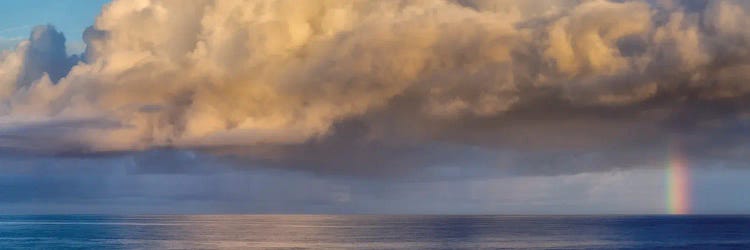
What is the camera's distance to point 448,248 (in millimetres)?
142000

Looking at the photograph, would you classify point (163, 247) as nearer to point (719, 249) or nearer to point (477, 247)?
point (477, 247)

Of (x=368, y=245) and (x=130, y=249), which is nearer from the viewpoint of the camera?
(x=130, y=249)

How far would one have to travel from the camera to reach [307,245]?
148 meters

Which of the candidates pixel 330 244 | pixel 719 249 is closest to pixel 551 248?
pixel 719 249

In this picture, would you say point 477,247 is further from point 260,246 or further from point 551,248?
point 260,246

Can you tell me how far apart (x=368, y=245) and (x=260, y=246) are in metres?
19.8

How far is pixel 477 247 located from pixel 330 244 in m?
27.6

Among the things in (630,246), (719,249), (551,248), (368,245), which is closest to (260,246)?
(368,245)

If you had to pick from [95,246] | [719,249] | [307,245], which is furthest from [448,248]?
[95,246]

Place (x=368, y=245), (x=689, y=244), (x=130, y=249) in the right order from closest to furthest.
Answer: (x=130, y=249), (x=368, y=245), (x=689, y=244)

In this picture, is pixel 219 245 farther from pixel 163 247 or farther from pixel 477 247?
pixel 477 247

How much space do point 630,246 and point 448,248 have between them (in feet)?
118

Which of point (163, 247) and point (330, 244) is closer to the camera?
point (163, 247)

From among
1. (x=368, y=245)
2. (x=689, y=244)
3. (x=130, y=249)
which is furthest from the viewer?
(x=689, y=244)
